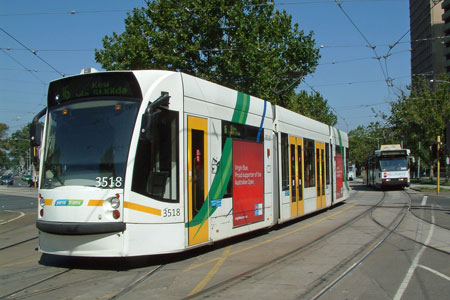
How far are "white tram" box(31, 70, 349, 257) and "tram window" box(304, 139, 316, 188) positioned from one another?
5275mm

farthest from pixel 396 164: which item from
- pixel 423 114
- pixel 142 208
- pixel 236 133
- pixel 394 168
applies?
pixel 142 208

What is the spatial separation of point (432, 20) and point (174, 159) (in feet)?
348

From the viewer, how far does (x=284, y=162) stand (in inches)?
485

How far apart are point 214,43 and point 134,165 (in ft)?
57.7

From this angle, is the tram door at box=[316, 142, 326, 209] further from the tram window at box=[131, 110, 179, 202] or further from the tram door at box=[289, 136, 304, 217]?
the tram window at box=[131, 110, 179, 202]

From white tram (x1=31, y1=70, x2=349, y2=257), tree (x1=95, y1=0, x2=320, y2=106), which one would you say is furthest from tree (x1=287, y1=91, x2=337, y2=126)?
white tram (x1=31, y1=70, x2=349, y2=257)

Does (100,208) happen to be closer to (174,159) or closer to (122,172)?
(122,172)

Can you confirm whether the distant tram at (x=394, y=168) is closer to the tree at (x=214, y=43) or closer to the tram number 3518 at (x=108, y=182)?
the tree at (x=214, y=43)

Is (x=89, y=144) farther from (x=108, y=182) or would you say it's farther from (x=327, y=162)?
A: (x=327, y=162)

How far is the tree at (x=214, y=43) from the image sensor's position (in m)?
22.4

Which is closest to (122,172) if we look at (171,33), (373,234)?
(373,234)

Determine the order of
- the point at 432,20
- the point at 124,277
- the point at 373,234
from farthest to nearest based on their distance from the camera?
the point at 432,20
the point at 373,234
the point at 124,277

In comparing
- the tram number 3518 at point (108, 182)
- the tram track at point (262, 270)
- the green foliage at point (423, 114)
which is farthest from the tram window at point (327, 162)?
the green foliage at point (423, 114)

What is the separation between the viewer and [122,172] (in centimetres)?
694
